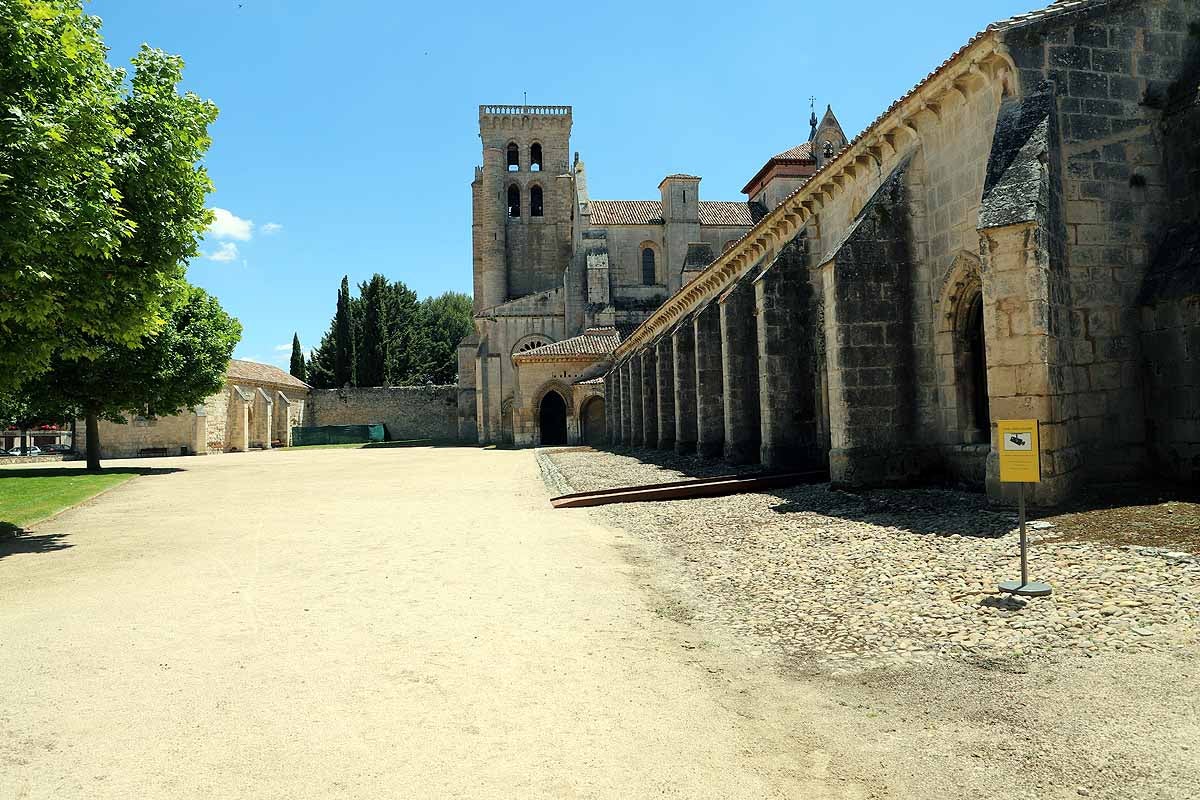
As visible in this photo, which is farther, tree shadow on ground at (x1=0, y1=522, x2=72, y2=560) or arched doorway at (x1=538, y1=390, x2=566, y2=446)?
arched doorway at (x1=538, y1=390, x2=566, y2=446)

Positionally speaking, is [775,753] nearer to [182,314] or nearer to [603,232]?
[182,314]

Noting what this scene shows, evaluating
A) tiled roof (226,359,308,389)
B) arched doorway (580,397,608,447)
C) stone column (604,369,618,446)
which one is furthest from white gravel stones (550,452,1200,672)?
tiled roof (226,359,308,389)

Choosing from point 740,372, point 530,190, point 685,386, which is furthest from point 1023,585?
point 530,190

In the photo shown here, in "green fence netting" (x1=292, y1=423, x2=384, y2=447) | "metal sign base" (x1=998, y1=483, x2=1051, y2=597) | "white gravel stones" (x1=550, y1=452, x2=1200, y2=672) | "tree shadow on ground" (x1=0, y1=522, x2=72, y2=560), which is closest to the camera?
"white gravel stones" (x1=550, y1=452, x2=1200, y2=672)

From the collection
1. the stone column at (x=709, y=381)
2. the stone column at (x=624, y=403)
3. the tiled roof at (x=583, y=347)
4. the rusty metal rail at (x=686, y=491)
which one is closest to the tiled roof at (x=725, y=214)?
the tiled roof at (x=583, y=347)

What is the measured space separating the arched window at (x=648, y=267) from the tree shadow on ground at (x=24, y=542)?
39.5 meters

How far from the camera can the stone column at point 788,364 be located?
50.7 ft

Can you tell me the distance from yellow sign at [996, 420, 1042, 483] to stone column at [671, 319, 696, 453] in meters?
16.9

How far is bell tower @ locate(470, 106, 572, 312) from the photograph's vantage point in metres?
55.6

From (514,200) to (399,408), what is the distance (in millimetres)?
18044

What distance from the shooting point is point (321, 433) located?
58625 millimetres

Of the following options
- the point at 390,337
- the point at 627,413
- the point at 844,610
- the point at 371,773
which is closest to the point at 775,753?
the point at 371,773

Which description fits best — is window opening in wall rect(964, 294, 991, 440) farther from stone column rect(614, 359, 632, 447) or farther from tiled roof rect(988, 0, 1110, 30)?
stone column rect(614, 359, 632, 447)

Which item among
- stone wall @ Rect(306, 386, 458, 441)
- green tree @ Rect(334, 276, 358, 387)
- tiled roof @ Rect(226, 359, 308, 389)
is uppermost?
green tree @ Rect(334, 276, 358, 387)
